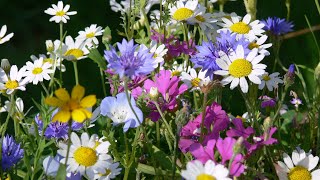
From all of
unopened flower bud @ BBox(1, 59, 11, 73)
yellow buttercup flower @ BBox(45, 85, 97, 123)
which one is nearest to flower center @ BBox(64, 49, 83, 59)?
unopened flower bud @ BBox(1, 59, 11, 73)

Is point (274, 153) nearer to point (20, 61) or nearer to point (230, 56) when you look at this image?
point (230, 56)

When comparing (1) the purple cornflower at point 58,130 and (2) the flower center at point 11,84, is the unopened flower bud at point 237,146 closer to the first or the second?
(1) the purple cornflower at point 58,130

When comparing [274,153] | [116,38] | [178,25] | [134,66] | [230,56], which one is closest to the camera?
[134,66]

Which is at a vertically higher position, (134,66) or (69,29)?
(134,66)

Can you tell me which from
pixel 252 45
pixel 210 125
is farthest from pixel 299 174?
pixel 252 45

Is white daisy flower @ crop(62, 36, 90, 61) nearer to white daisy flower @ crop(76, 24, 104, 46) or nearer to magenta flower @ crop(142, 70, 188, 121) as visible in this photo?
white daisy flower @ crop(76, 24, 104, 46)

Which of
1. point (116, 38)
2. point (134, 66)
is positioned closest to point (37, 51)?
point (116, 38)

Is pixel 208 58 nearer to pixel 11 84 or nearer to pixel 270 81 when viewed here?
pixel 270 81
